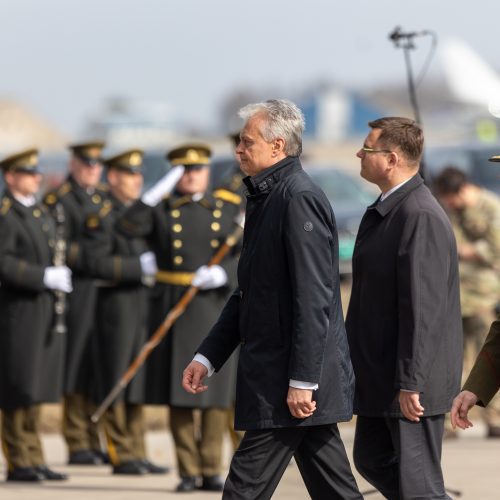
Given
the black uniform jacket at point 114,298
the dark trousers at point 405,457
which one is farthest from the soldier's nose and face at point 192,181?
the dark trousers at point 405,457

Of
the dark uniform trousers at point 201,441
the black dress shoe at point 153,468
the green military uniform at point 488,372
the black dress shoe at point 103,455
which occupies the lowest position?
the black dress shoe at point 103,455

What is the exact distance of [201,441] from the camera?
9195mm

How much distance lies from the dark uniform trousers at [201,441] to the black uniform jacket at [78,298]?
184 centimetres

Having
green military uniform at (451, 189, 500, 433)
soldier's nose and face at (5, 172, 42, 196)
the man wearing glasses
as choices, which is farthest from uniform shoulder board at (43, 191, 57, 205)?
the man wearing glasses

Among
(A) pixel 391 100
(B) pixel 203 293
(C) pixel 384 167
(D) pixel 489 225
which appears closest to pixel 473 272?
(D) pixel 489 225

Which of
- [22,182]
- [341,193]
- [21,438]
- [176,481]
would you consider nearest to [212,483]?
[176,481]

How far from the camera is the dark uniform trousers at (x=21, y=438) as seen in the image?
31.3 feet

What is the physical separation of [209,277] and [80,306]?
2.17m

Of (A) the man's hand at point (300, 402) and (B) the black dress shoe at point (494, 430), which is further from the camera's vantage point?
(B) the black dress shoe at point (494, 430)

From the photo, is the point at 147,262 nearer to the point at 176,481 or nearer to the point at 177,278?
the point at 177,278

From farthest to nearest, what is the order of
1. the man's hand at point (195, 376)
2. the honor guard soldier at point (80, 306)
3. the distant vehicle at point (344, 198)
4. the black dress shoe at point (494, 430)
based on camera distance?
the distant vehicle at point (344, 198)
the black dress shoe at point (494, 430)
the honor guard soldier at point (80, 306)
the man's hand at point (195, 376)

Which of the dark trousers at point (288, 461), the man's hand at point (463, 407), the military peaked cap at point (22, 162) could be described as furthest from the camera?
the military peaked cap at point (22, 162)

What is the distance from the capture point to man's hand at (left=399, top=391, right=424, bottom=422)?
614 cm

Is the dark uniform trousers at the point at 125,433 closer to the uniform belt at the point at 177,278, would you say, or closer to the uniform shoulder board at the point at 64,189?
the uniform belt at the point at 177,278
